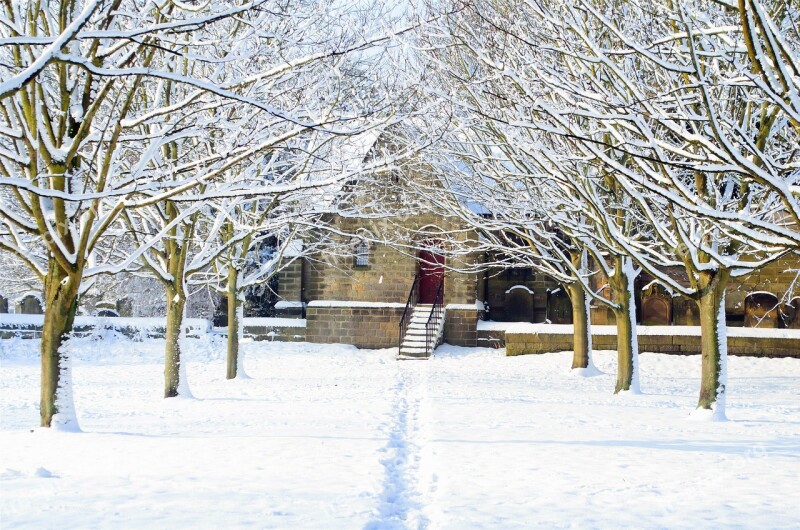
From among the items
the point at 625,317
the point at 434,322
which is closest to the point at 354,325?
the point at 434,322

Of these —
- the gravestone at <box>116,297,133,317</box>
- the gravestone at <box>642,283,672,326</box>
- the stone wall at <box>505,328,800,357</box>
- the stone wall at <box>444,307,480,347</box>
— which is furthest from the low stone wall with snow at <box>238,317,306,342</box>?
the gravestone at <box>642,283,672,326</box>

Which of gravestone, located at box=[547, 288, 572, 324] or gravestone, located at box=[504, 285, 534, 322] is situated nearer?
gravestone, located at box=[547, 288, 572, 324]

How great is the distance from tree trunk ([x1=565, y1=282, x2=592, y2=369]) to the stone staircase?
571 centimetres

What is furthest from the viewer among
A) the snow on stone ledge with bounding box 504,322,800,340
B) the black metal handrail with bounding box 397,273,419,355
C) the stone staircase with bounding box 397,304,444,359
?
the black metal handrail with bounding box 397,273,419,355

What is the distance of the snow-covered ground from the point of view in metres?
5.71

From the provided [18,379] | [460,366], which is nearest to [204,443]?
[18,379]

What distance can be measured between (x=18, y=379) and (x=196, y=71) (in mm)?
9997

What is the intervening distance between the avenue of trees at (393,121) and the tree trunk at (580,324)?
3172 millimetres

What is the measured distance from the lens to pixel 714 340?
1148cm

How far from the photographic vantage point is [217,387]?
53.3ft

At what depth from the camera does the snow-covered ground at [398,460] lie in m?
5.71

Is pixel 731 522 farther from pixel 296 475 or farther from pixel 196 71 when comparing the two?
pixel 196 71

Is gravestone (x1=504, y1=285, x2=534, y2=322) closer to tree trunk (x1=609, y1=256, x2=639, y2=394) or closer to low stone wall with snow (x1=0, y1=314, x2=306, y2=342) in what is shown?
low stone wall with snow (x1=0, y1=314, x2=306, y2=342)

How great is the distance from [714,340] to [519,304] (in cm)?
1998
